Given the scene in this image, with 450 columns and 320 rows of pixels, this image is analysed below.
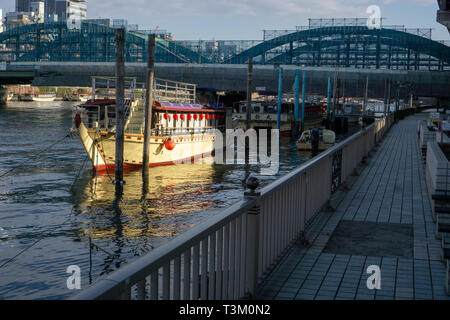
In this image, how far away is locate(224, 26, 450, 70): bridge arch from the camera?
142875mm

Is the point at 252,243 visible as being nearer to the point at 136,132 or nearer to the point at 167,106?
the point at 136,132

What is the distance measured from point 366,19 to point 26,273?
5910 inches

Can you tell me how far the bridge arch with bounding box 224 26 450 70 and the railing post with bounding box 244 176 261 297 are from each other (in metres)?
146

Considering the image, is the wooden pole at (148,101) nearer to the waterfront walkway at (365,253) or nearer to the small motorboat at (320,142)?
the waterfront walkway at (365,253)

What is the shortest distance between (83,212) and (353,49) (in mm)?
147629

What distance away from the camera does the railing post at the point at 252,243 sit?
21.6 ft

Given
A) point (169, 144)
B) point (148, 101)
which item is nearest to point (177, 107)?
point (169, 144)

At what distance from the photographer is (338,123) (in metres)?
72.5

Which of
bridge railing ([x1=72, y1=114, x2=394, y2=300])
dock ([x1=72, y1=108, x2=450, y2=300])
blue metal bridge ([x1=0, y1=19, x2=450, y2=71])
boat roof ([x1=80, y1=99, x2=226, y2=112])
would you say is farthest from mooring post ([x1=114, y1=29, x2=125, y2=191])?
blue metal bridge ([x1=0, y1=19, x2=450, y2=71])

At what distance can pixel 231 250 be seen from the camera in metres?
6.07

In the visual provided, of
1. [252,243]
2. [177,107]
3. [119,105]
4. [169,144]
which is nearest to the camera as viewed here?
[252,243]

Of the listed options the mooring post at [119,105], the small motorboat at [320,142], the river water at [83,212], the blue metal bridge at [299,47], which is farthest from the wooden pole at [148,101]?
the blue metal bridge at [299,47]

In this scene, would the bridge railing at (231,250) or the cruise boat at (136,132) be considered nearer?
the bridge railing at (231,250)

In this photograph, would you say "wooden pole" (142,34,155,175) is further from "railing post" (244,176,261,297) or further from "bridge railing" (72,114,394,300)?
"railing post" (244,176,261,297)
